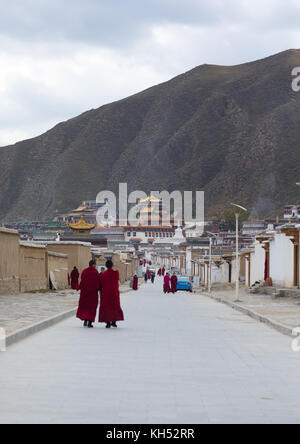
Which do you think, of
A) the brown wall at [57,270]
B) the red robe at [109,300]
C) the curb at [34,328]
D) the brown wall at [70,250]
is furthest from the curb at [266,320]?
the brown wall at [70,250]

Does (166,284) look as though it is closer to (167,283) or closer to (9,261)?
(167,283)

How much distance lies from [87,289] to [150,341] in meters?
3.17

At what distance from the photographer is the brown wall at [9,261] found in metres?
28.2

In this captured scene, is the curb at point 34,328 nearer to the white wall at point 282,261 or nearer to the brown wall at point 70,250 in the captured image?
the white wall at point 282,261

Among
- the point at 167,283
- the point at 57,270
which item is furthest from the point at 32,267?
the point at 167,283

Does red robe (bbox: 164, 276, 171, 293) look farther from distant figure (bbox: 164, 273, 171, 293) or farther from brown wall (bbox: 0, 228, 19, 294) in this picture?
brown wall (bbox: 0, 228, 19, 294)

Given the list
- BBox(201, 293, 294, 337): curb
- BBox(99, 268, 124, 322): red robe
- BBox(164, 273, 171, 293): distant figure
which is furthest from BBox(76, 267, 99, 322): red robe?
BBox(164, 273, 171, 293): distant figure

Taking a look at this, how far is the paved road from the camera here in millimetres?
7121

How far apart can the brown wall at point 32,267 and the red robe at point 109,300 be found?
15.9 meters

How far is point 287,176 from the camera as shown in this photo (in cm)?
18100

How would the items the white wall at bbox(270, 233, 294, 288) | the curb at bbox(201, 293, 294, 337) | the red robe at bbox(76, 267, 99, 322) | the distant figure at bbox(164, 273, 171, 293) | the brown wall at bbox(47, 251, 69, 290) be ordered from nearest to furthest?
the curb at bbox(201, 293, 294, 337) → the red robe at bbox(76, 267, 99, 322) → the brown wall at bbox(47, 251, 69, 290) → the white wall at bbox(270, 233, 294, 288) → the distant figure at bbox(164, 273, 171, 293)

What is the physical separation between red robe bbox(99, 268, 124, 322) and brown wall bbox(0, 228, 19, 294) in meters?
11.5
